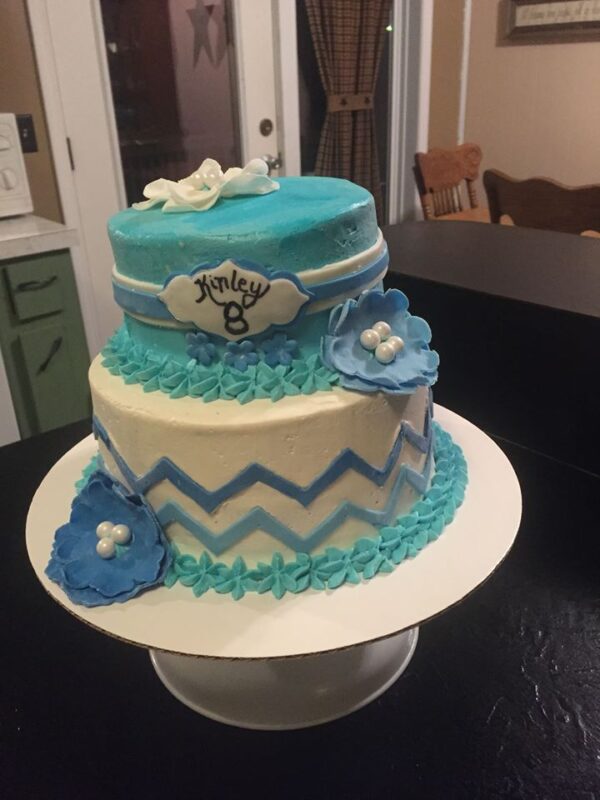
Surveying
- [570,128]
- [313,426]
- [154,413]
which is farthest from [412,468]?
[570,128]

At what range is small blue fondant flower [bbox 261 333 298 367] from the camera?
83 cm

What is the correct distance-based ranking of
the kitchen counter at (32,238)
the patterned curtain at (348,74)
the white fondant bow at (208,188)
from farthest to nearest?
the patterned curtain at (348,74) → the kitchen counter at (32,238) → the white fondant bow at (208,188)

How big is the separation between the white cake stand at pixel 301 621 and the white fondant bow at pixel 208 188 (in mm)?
452

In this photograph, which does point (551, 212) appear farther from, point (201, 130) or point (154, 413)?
point (154, 413)

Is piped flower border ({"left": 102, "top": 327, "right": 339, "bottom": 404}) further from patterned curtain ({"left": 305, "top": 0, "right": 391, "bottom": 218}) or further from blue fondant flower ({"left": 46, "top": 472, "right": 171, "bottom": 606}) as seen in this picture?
patterned curtain ({"left": 305, "top": 0, "right": 391, "bottom": 218})

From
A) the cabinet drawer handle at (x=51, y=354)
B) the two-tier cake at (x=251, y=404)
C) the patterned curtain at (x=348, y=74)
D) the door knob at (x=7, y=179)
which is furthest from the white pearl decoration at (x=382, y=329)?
the patterned curtain at (x=348, y=74)

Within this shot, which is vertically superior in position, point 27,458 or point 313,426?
point 313,426

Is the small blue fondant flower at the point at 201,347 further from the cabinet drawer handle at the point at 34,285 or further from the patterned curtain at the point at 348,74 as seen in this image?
the patterned curtain at the point at 348,74

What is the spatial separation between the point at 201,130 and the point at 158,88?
0.72ft

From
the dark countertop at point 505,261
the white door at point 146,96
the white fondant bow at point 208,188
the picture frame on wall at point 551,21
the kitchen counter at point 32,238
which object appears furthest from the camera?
the picture frame on wall at point 551,21

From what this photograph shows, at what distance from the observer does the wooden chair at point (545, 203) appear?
2.38 m

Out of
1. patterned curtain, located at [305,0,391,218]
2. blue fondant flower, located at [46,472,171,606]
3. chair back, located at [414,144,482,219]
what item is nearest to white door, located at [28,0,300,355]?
patterned curtain, located at [305,0,391,218]

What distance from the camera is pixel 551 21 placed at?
10.7ft

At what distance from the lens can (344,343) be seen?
84 centimetres
